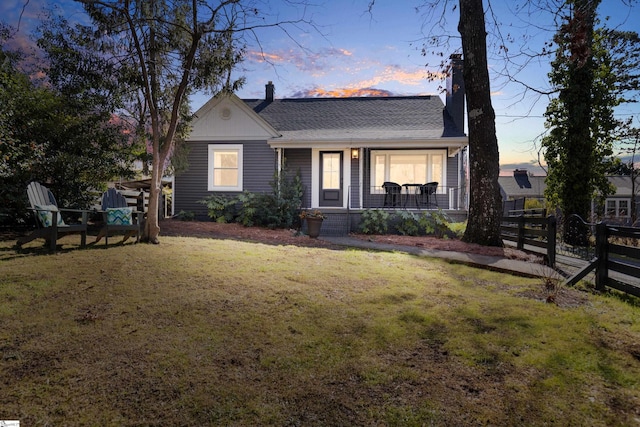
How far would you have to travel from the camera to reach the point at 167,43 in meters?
8.13

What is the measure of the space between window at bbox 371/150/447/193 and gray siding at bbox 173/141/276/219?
167 inches

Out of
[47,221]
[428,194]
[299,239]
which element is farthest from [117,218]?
[428,194]

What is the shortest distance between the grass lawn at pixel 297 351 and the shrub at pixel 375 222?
20.3 feet

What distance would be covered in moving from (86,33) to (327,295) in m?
8.76

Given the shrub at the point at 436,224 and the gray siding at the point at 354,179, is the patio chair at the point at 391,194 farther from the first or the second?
the shrub at the point at 436,224

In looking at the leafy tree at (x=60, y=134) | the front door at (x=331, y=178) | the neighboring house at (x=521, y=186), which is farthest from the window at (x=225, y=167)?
the neighboring house at (x=521, y=186)

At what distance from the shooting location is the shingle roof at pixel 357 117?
44.1ft

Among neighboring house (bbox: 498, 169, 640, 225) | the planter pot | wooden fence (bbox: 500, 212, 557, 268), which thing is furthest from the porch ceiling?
neighboring house (bbox: 498, 169, 640, 225)

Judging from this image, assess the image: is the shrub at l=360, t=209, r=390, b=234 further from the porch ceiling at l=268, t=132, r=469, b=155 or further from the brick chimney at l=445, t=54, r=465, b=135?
the brick chimney at l=445, t=54, r=465, b=135

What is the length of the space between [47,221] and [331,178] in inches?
380

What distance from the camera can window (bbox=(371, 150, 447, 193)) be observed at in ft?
44.6

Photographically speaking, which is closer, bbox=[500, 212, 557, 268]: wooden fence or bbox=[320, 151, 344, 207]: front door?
bbox=[500, 212, 557, 268]: wooden fence

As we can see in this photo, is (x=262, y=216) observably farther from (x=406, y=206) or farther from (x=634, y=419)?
(x=634, y=419)

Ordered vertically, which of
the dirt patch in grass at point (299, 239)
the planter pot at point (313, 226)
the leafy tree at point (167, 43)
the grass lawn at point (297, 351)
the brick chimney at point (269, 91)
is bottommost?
the grass lawn at point (297, 351)
